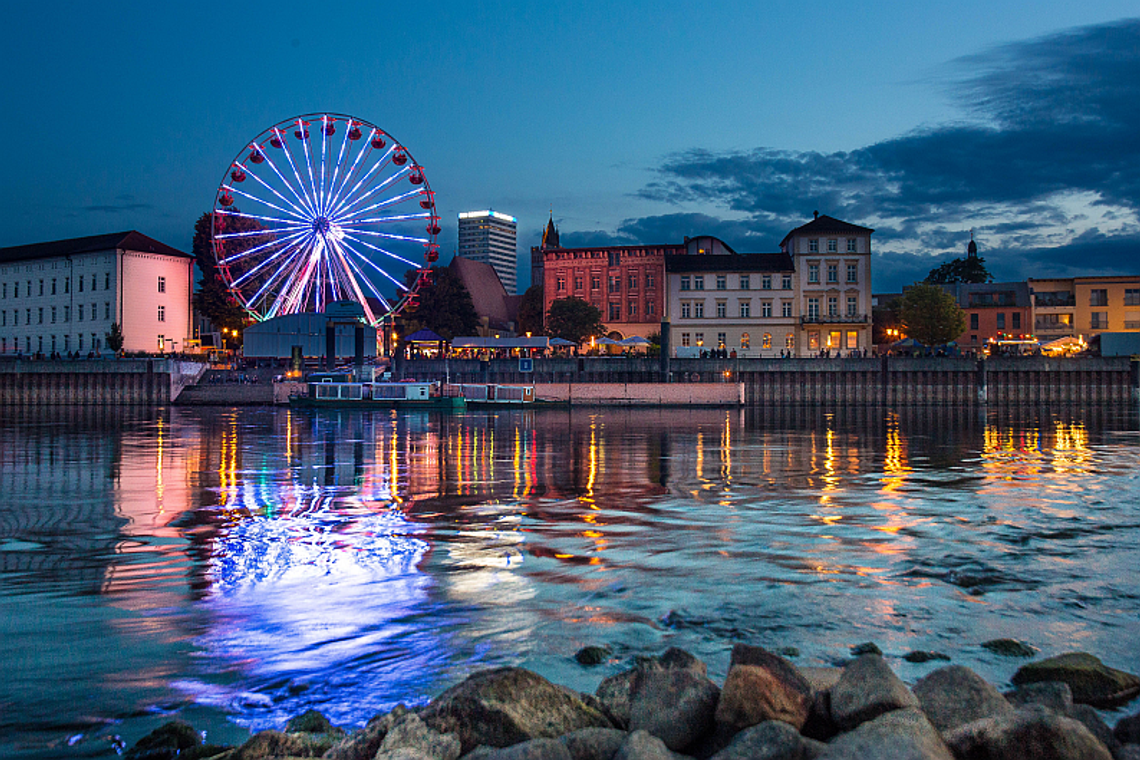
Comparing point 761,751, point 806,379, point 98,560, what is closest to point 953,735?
point 761,751

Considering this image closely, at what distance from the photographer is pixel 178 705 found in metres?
6.57

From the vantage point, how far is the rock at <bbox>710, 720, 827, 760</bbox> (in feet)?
15.1

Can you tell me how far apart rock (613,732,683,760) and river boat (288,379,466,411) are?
53561 millimetres

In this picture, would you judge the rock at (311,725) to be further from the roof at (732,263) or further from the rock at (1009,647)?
the roof at (732,263)

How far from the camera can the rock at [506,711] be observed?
5176 mm

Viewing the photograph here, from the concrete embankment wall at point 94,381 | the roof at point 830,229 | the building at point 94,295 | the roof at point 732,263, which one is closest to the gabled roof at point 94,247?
the building at point 94,295

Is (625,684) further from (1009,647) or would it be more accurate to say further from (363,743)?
(1009,647)

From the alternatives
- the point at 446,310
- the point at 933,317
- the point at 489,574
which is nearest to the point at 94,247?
the point at 446,310

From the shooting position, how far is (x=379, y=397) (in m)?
62.2

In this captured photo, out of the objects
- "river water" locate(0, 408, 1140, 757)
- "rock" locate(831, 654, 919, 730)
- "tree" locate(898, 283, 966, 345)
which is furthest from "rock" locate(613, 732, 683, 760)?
"tree" locate(898, 283, 966, 345)

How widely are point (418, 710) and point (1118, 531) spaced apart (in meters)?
12.9

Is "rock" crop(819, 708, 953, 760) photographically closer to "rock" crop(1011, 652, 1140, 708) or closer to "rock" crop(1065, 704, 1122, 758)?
"rock" crop(1065, 704, 1122, 758)

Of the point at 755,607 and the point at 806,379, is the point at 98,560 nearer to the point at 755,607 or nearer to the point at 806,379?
the point at 755,607

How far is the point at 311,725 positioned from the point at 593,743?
2.26 metres
